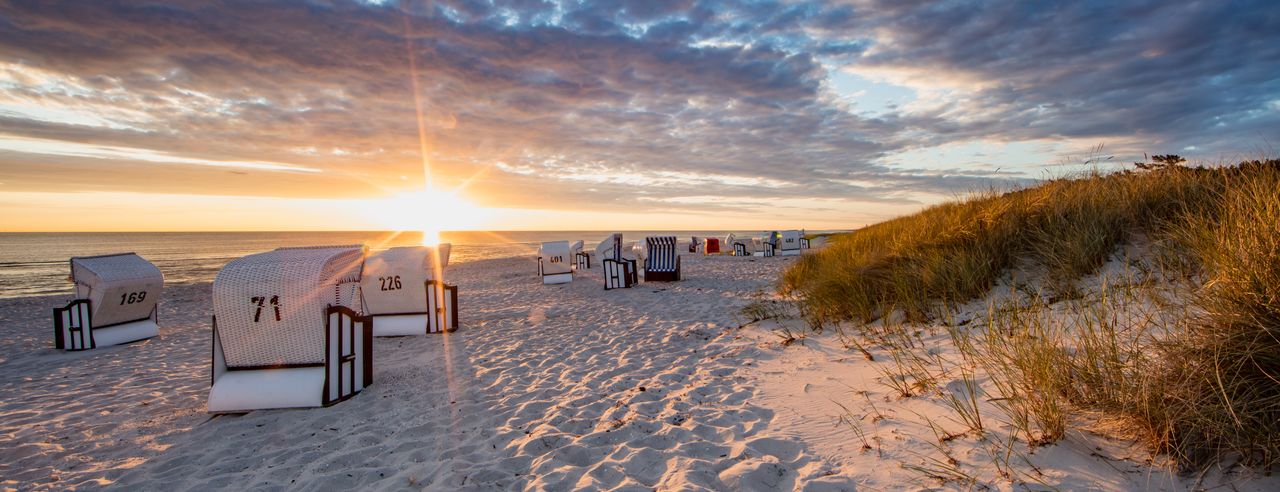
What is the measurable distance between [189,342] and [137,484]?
21.0 feet

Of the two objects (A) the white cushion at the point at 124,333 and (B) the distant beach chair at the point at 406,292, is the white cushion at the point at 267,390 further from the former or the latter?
(A) the white cushion at the point at 124,333

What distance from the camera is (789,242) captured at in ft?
84.6

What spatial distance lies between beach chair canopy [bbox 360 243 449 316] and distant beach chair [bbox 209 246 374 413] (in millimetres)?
3302

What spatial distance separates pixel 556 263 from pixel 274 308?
1124 cm

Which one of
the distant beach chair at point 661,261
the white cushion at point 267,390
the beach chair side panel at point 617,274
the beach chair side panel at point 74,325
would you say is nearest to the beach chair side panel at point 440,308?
the white cushion at point 267,390

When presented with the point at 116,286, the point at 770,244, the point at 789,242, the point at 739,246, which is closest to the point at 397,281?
the point at 116,286

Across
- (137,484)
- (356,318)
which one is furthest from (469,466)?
(356,318)

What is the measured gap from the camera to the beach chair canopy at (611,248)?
1533 cm

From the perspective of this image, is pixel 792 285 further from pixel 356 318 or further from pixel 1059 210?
pixel 356 318

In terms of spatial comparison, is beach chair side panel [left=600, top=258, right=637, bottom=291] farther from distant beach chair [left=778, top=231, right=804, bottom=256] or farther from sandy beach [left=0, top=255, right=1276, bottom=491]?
distant beach chair [left=778, top=231, right=804, bottom=256]

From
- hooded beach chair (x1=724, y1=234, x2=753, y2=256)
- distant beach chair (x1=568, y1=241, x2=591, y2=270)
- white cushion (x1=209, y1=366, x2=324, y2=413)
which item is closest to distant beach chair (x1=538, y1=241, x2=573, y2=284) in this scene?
distant beach chair (x1=568, y1=241, x2=591, y2=270)

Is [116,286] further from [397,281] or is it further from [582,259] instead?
[582,259]

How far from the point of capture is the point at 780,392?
400 centimetres

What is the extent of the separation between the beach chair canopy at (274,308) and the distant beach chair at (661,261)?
9.92m
